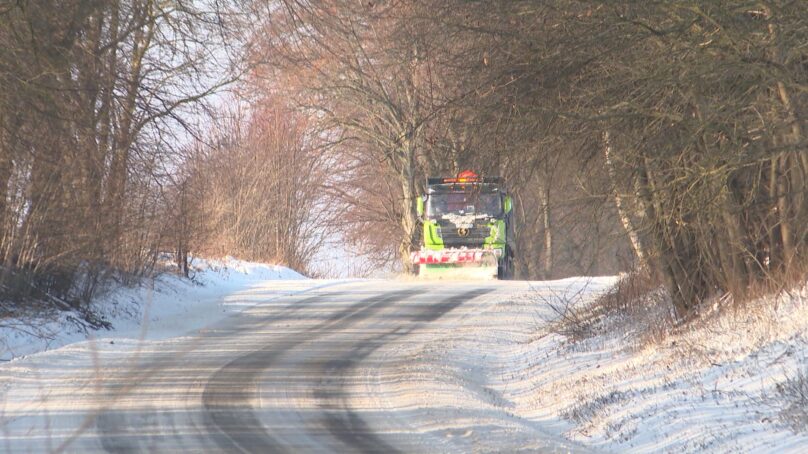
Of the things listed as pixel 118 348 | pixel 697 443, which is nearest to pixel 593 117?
pixel 697 443

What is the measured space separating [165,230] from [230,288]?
4510 millimetres

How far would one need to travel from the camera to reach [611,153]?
11.8 metres

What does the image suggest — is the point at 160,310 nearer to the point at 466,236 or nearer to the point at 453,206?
the point at 466,236

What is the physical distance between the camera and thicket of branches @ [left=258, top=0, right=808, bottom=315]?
31.0ft

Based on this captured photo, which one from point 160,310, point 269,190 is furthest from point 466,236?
point 269,190

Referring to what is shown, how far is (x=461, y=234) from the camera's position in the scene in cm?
3056

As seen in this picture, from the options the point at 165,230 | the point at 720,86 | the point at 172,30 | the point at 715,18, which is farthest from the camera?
the point at 165,230

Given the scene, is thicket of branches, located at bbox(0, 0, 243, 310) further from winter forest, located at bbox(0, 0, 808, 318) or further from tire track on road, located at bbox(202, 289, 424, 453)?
tire track on road, located at bbox(202, 289, 424, 453)

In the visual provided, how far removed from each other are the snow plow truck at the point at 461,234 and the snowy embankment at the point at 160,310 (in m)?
4.82

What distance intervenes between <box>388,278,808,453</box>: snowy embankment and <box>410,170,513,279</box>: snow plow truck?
14797 millimetres

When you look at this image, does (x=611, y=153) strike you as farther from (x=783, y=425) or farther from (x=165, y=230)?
(x=165, y=230)

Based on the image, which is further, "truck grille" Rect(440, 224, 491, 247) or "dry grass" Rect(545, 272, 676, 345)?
"truck grille" Rect(440, 224, 491, 247)

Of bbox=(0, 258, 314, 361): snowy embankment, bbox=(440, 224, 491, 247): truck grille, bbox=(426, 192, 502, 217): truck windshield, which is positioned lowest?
bbox=(0, 258, 314, 361): snowy embankment

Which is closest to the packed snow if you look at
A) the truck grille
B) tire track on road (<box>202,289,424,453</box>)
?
tire track on road (<box>202,289,424,453</box>)
